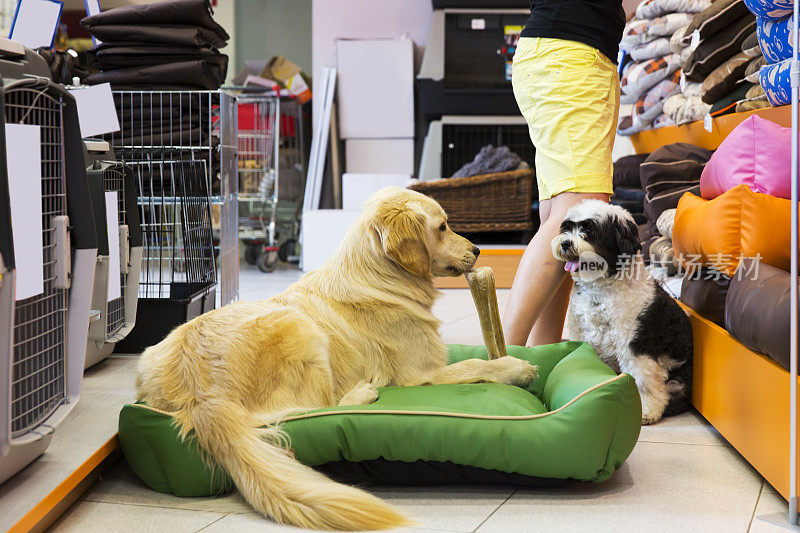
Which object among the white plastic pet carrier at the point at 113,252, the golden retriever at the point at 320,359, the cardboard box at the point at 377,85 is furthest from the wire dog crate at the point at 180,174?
the cardboard box at the point at 377,85

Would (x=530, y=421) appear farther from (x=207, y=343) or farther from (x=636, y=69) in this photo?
(x=636, y=69)

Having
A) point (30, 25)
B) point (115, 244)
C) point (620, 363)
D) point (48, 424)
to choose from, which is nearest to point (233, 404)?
point (48, 424)

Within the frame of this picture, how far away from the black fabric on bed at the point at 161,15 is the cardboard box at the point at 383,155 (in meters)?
3.75

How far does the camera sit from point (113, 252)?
86.6 inches

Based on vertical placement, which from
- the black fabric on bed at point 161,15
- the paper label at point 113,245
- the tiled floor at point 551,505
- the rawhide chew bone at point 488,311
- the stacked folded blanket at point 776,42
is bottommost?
the tiled floor at point 551,505

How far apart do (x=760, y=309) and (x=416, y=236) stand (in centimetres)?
83

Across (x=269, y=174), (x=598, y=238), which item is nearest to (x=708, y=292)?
(x=598, y=238)

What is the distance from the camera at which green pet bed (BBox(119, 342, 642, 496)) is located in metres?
1.60

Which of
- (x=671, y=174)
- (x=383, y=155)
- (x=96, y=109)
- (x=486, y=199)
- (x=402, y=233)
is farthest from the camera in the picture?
(x=383, y=155)

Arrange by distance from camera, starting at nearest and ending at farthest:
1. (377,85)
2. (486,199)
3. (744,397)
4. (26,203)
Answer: (26,203), (744,397), (486,199), (377,85)

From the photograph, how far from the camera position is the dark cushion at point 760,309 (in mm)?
1556

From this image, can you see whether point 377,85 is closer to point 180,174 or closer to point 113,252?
point 180,174

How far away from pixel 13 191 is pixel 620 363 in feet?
5.60

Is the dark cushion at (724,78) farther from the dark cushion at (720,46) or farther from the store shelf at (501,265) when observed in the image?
the store shelf at (501,265)
